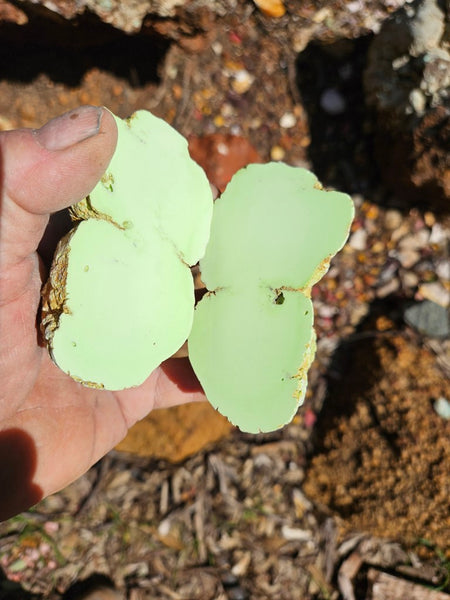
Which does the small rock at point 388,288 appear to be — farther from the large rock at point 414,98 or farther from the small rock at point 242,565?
the small rock at point 242,565

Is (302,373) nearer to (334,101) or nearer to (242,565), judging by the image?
(242,565)

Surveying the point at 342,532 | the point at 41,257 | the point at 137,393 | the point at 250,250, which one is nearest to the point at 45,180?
the point at 41,257

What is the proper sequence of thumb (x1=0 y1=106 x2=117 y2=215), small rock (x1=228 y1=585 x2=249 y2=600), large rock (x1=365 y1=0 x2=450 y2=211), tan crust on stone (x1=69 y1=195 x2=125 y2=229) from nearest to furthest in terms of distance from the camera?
1. thumb (x1=0 y1=106 x2=117 y2=215)
2. tan crust on stone (x1=69 y1=195 x2=125 y2=229)
3. large rock (x1=365 y1=0 x2=450 y2=211)
4. small rock (x1=228 y1=585 x2=249 y2=600)

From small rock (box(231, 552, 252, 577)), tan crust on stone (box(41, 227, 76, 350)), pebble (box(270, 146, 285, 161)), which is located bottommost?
small rock (box(231, 552, 252, 577))

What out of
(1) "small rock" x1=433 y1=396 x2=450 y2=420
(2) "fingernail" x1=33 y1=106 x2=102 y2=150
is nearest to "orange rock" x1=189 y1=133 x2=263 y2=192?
(2) "fingernail" x1=33 y1=106 x2=102 y2=150

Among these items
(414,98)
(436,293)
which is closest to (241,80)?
(414,98)

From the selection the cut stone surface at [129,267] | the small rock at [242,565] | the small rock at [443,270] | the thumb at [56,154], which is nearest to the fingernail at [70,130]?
the thumb at [56,154]

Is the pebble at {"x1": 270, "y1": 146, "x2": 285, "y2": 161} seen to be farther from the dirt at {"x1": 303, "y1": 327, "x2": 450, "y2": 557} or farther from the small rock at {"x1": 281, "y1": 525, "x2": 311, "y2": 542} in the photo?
the small rock at {"x1": 281, "y1": 525, "x2": 311, "y2": 542}

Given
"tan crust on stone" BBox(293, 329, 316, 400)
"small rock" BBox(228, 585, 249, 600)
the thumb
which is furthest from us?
"small rock" BBox(228, 585, 249, 600)
